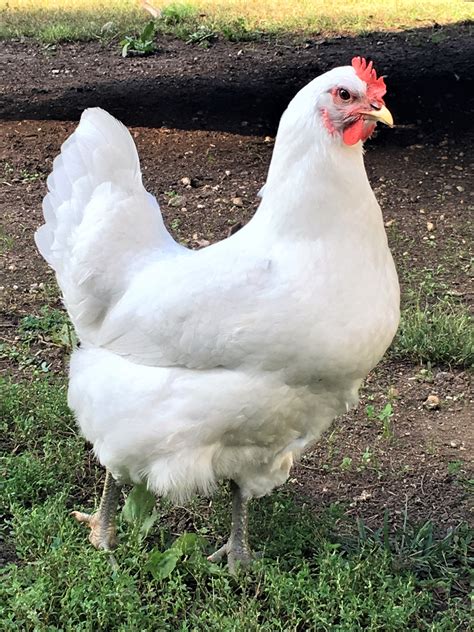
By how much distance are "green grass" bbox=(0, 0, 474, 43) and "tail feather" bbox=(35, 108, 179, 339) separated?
6.49 metres

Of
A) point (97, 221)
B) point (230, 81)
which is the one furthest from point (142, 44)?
point (97, 221)

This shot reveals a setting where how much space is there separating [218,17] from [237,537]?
8142mm

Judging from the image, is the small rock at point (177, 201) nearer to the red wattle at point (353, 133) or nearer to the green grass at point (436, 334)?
the green grass at point (436, 334)

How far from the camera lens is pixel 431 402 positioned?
3.99 metres

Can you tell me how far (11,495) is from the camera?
324 centimetres

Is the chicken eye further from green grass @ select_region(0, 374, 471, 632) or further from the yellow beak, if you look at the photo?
green grass @ select_region(0, 374, 471, 632)

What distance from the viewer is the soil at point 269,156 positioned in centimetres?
358

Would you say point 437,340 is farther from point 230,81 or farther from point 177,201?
point 230,81

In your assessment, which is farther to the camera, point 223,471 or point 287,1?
point 287,1

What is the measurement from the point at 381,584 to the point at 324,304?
1.14 m

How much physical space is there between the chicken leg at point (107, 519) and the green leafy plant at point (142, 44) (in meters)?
6.57

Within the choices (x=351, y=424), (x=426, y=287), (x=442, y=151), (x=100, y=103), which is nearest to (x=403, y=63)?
(x=442, y=151)

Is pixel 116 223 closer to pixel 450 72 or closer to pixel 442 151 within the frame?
pixel 442 151

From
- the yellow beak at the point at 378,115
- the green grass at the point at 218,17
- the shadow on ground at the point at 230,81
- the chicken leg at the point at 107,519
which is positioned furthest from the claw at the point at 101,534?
the green grass at the point at 218,17
